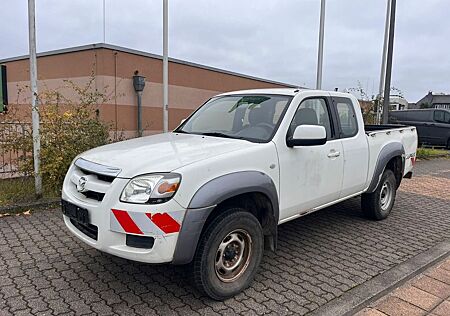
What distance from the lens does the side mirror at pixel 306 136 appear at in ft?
11.6

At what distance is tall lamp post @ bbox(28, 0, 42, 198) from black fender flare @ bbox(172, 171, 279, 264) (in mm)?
4115

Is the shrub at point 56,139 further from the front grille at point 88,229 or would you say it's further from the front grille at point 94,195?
the front grille at point 94,195

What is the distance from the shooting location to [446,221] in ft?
19.0

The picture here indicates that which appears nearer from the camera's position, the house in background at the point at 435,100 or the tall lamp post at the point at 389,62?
the tall lamp post at the point at 389,62

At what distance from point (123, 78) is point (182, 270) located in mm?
8463

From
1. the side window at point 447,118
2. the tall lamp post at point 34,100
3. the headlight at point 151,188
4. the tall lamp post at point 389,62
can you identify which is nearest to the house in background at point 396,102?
the side window at point 447,118

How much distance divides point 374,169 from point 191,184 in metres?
3.34

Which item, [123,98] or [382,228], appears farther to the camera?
[123,98]

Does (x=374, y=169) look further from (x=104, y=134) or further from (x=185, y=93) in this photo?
(x=185, y=93)

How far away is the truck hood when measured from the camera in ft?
9.43

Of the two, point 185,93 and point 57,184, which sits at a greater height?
point 185,93

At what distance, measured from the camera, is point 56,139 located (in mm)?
6203

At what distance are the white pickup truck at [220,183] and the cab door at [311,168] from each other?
12 millimetres

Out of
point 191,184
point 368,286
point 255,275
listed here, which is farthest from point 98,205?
point 368,286
